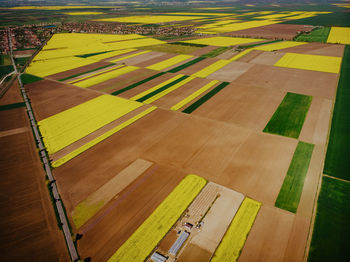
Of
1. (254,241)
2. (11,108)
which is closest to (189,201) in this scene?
(254,241)

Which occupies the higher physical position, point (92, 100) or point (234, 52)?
point (234, 52)

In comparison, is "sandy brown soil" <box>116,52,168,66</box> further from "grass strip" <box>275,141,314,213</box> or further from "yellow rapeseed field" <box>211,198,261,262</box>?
"yellow rapeseed field" <box>211,198,261,262</box>

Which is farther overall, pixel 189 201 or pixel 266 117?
pixel 266 117

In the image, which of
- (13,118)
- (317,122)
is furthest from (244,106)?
(13,118)

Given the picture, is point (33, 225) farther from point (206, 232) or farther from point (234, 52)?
point (234, 52)

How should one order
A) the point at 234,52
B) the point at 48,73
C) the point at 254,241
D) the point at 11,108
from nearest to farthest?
the point at 254,241 → the point at 11,108 → the point at 48,73 → the point at 234,52

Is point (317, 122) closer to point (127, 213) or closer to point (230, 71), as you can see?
point (230, 71)

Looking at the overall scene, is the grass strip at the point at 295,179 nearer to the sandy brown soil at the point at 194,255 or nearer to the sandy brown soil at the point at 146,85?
the sandy brown soil at the point at 194,255

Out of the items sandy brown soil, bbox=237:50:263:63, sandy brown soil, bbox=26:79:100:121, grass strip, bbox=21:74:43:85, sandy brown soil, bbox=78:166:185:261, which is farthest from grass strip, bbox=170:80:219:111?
grass strip, bbox=21:74:43:85
